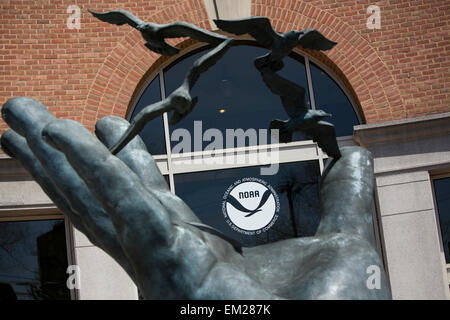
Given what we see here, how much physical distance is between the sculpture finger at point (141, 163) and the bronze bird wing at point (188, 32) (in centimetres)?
66

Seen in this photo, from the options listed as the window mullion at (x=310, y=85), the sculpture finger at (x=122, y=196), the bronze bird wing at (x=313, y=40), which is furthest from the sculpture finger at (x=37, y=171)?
the window mullion at (x=310, y=85)

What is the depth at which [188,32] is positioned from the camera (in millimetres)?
3273

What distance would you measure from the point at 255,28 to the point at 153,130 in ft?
21.2

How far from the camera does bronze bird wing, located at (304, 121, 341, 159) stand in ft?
11.7

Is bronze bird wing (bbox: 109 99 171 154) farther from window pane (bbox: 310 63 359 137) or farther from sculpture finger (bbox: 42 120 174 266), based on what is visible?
window pane (bbox: 310 63 359 137)

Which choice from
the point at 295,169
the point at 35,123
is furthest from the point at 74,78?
the point at 35,123

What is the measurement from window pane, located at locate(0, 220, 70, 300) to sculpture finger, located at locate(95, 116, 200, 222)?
5902 millimetres

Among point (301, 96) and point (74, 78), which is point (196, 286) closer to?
point (301, 96)

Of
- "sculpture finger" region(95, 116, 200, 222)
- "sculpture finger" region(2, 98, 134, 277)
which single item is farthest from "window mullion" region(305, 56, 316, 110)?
"sculpture finger" region(2, 98, 134, 277)

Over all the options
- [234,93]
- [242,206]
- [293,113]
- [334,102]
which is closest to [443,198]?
[334,102]

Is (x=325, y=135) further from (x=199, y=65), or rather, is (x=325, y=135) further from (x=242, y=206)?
(x=242, y=206)

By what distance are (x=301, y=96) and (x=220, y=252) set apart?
0.96 meters

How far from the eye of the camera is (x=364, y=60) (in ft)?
31.4

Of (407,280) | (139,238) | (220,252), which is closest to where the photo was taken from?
(139,238)
